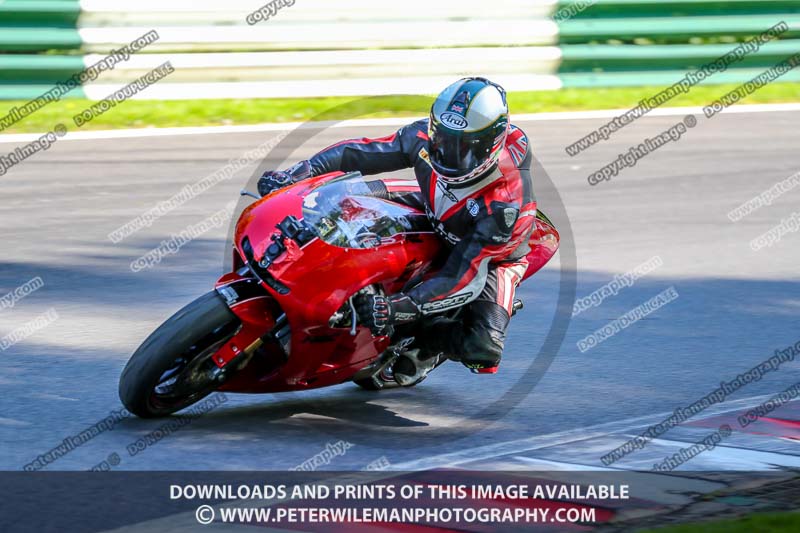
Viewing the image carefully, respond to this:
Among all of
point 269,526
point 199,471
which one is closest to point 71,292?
point 199,471

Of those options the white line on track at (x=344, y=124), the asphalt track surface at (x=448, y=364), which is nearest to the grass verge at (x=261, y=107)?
the white line on track at (x=344, y=124)

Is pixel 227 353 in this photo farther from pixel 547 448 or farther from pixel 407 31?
pixel 407 31

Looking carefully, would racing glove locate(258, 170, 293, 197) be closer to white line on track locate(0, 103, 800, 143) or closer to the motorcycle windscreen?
the motorcycle windscreen

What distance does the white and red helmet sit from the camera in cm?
545

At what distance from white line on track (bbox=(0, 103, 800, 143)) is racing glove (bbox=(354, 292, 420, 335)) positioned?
18.5 feet

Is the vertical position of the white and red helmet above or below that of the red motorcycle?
above

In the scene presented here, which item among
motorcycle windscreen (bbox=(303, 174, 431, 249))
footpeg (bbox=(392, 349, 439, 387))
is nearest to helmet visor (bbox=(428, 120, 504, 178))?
motorcycle windscreen (bbox=(303, 174, 431, 249))

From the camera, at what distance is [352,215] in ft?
18.0

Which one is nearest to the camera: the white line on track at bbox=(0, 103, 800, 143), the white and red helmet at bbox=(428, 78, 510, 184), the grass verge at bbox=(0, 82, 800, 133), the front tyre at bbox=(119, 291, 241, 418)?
the front tyre at bbox=(119, 291, 241, 418)

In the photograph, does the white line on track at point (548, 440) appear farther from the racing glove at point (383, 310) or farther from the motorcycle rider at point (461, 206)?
the racing glove at point (383, 310)

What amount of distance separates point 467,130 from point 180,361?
161 centimetres

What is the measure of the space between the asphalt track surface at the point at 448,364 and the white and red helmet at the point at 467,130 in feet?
3.88

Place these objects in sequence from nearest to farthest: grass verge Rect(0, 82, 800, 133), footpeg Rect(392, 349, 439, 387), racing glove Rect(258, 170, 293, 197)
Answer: racing glove Rect(258, 170, 293, 197) → footpeg Rect(392, 349, 439, 387) → grass verge Rect(0, 82, 800, 133)

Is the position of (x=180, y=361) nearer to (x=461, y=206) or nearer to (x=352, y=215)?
(x=352, y=215)
